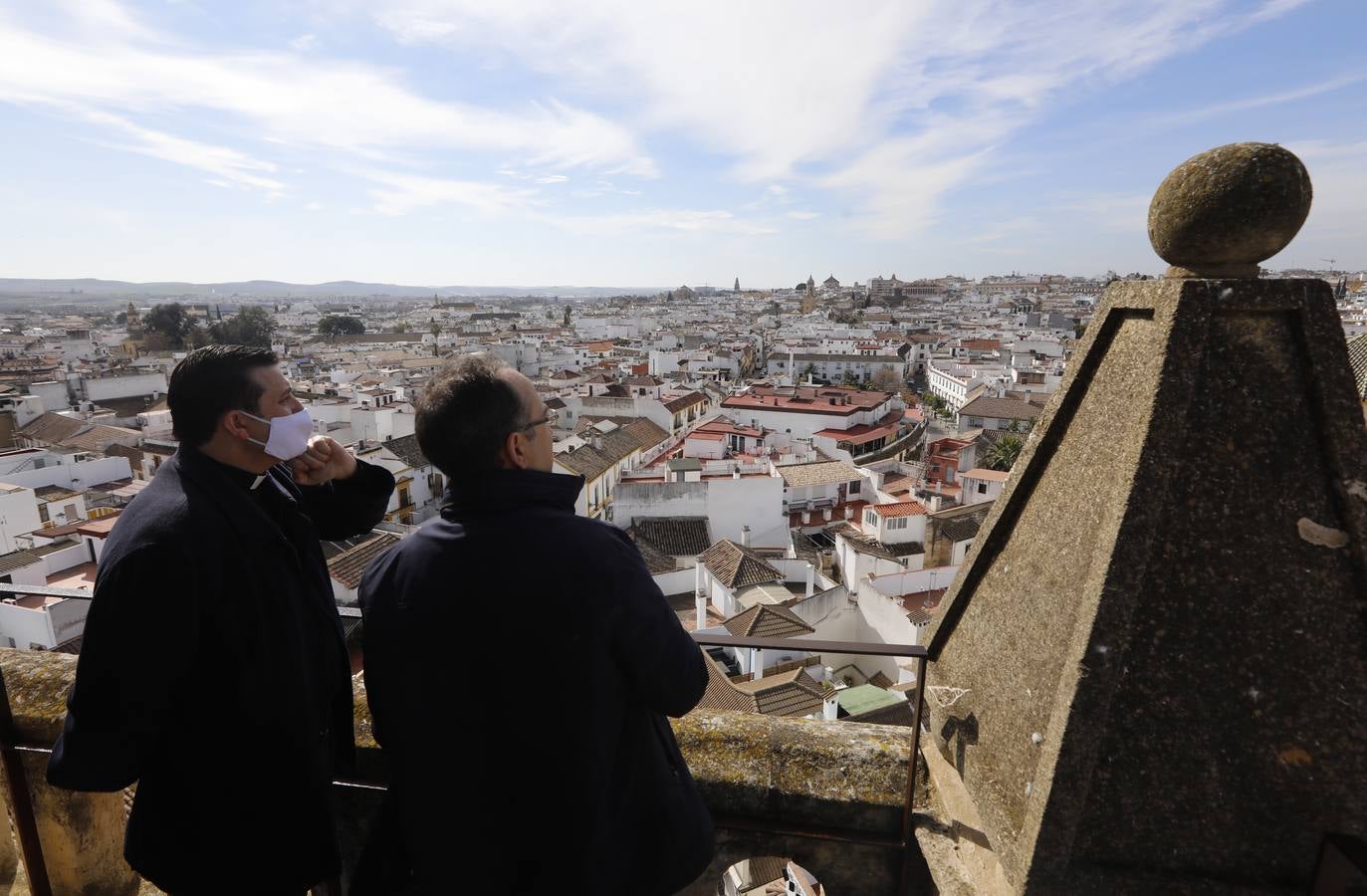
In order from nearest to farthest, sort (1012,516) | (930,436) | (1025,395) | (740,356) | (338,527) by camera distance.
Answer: (1012,516), (338,527), (930,436), (1025,395), (740,356)

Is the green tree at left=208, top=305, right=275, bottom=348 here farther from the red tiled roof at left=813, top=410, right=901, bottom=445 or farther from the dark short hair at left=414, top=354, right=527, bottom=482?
the dark short hair at left=414, top=354, right=527, bottom=482

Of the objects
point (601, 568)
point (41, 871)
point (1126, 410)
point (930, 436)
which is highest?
point (1126, 410)

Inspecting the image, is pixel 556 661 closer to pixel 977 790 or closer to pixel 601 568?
pixel 601 568

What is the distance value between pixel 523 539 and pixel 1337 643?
1.78m

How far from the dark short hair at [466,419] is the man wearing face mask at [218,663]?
0.65 m

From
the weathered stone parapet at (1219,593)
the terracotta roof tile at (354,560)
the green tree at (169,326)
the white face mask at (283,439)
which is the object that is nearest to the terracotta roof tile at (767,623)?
the terracotta roof tile at (354,560)

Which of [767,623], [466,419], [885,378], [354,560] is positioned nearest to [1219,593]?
[466,419]

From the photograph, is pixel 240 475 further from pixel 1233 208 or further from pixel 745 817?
pixel 1233 208

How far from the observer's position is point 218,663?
183cm

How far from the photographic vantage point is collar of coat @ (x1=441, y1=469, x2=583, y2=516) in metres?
1.60

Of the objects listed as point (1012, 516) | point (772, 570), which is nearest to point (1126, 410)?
point (1012, 516)

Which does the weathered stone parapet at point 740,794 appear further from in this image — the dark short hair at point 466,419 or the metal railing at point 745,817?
the dark short hair at point 466,419

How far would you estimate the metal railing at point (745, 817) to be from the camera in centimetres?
227

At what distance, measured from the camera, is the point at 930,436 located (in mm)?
40156
